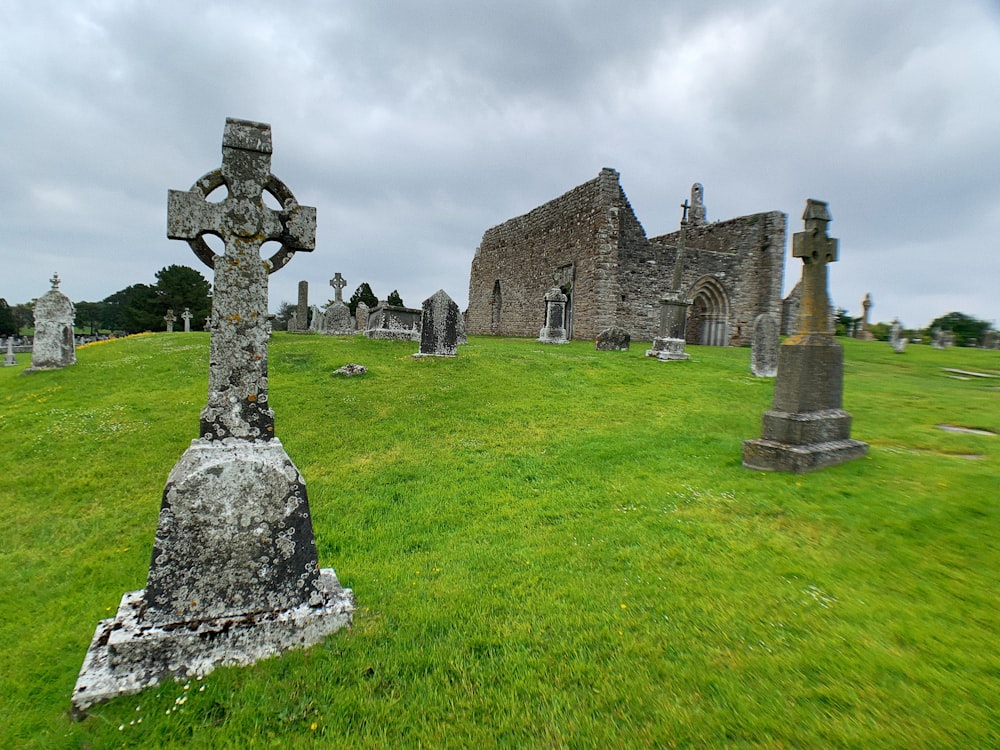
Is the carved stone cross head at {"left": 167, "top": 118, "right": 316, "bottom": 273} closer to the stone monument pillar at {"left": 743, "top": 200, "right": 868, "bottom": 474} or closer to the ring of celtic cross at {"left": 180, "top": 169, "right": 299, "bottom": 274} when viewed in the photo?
the ring of celtic cross at {"left": 180, "top": 169, "right": 299, "bottom": 274}

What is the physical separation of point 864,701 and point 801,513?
2403mm

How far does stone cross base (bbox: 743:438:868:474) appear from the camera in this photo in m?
5.59

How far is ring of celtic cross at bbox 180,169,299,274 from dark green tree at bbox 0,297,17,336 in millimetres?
60916

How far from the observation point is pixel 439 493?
5488mm

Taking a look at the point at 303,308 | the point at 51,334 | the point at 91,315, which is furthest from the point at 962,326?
the point at 91,315

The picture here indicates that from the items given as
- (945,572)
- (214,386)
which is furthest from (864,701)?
(214,386)

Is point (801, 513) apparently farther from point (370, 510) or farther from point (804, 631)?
point (370, 510)

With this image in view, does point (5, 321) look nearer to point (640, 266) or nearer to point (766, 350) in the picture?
point (640, 266)

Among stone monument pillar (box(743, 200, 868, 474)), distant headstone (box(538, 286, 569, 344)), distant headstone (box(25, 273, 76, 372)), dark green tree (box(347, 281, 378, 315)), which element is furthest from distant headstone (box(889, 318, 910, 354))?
dark green tree (box(347, 281, 378, 315))

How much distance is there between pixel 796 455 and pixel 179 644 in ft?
18.8

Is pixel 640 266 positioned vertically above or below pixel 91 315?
above

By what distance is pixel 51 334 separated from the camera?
43.0 feet

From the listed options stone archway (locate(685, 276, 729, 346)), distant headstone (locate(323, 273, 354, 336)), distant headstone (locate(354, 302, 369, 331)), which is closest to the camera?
distant headstone (locate(323, 273, 354, 336))

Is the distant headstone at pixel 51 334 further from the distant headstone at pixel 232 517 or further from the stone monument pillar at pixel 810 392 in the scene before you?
the stone monument pillar at pixel 810 392
